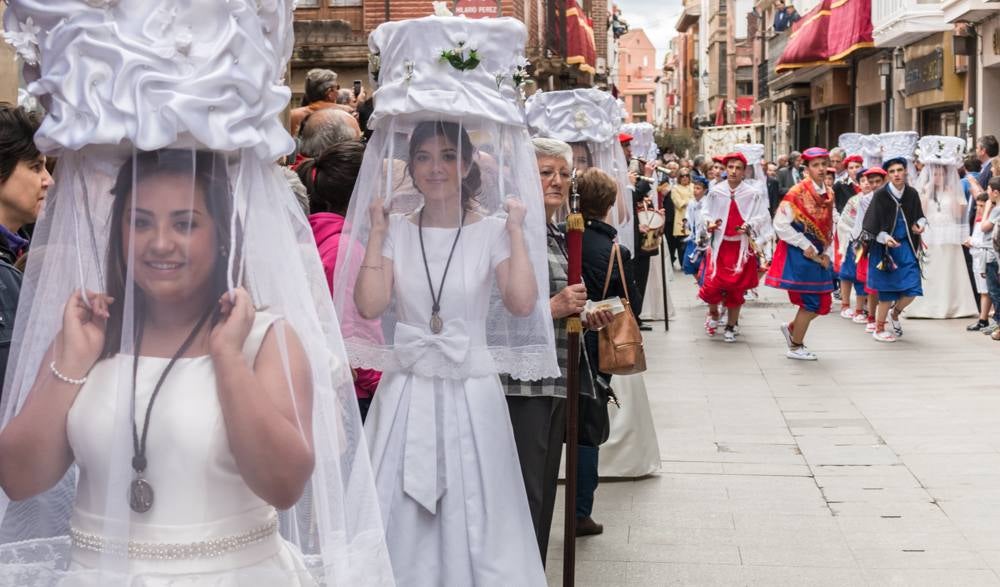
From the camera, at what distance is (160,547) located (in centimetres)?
270

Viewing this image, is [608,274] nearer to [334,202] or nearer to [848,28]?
[334,202]

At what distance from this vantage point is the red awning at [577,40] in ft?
130

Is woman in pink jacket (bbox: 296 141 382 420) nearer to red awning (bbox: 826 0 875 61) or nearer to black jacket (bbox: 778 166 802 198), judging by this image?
black jacket (bbox: 778 166 802 198)

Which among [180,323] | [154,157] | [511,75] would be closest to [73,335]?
[180,323]

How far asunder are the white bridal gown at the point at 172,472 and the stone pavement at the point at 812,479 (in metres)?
3.54

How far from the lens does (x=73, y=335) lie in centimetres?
271

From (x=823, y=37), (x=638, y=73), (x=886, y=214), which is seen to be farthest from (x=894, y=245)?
(x=638, y=73)

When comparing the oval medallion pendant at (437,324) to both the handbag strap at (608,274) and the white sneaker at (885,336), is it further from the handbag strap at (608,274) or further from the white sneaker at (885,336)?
the white sneaker at (885,336)

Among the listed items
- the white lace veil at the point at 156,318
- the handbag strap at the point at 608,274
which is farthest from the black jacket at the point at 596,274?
the white lace veil at the point at 156,318

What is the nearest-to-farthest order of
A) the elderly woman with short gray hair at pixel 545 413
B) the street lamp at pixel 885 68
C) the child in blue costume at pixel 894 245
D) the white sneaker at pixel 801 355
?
the elderly woman with short gray hair at pixel 545 413
the white sneaker at pixel 801 355
the child in blue costume at pixel 894 245
the street lamp at pixel 885 68

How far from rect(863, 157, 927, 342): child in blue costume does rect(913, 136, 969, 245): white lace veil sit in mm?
1394

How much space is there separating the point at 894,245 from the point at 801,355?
1.82 meters

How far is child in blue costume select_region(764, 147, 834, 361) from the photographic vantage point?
13.0m

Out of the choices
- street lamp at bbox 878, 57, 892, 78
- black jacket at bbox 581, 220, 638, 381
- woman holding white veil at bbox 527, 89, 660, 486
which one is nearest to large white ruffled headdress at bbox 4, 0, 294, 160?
black jacket at bbox 581, 220, 638, 381
